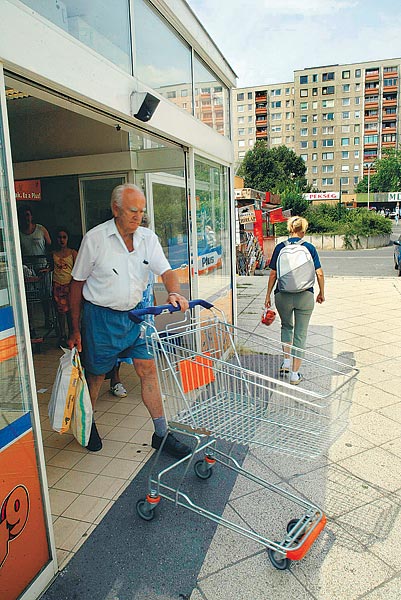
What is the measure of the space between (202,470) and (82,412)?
0.93 m

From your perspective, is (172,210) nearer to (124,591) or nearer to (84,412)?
(84,412)

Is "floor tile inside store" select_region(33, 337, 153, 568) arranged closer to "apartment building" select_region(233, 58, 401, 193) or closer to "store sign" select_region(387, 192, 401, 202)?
"store sign" select_region(387, 192, 401, 202)

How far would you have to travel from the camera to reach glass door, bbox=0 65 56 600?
78.9 inches

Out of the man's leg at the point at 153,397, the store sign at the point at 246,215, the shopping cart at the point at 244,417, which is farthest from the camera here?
the store sign at the point at 246,215

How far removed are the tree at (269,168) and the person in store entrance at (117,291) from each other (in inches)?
2073

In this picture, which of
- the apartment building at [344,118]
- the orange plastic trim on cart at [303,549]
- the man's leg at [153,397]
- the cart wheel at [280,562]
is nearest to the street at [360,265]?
the man's leg at [153,397]

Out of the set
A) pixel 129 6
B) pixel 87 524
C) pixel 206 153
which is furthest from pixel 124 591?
pixel 206 153

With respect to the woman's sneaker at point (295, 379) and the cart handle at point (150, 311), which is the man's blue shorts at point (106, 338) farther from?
the woman's sneaker at point (295, 379)

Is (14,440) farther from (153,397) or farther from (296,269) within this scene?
(296,269)

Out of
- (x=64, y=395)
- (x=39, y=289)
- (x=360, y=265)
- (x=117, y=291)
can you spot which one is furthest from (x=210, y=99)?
(x=360, y=265)

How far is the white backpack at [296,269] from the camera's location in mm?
4652

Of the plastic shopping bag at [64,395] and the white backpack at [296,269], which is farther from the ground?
the white backpack at [296,269]

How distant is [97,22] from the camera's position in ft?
9.67

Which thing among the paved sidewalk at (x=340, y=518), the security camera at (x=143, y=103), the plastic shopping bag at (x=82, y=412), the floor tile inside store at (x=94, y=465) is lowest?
the paved sidewalk at (x=340, y=518)
